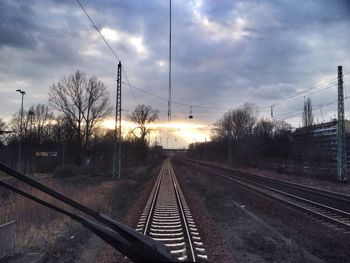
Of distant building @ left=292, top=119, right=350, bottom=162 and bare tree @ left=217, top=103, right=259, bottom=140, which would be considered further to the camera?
bare tree @ left=217, top=103, right=259, bottom=140

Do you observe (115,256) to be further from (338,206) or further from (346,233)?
(338,206)

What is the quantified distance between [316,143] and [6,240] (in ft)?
194

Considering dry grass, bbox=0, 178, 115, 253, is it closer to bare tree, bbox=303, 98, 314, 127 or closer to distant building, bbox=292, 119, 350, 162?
distant building, bbox=292, 119, 350, 162

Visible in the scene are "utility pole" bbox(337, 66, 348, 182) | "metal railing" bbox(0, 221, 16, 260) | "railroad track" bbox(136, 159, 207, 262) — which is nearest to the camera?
"metal railing" bbox(0, 221, 16, 260)

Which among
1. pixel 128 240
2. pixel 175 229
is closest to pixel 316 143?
pixel 175 229

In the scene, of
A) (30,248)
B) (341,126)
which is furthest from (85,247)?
(341,126)

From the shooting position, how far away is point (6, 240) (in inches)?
293

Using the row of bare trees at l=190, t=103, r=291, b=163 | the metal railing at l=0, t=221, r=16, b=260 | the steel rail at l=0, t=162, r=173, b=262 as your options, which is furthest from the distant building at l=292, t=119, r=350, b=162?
the steel rail at l=0, t=162, r=173, b=262

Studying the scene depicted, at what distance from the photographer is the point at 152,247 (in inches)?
140

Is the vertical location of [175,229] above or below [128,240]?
below

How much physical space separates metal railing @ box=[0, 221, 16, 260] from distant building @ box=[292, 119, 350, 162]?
4355cm

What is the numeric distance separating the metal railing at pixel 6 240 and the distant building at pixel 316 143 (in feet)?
143

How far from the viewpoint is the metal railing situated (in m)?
7.25

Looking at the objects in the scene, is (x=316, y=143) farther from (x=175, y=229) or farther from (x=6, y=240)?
(x=6, y=240)
